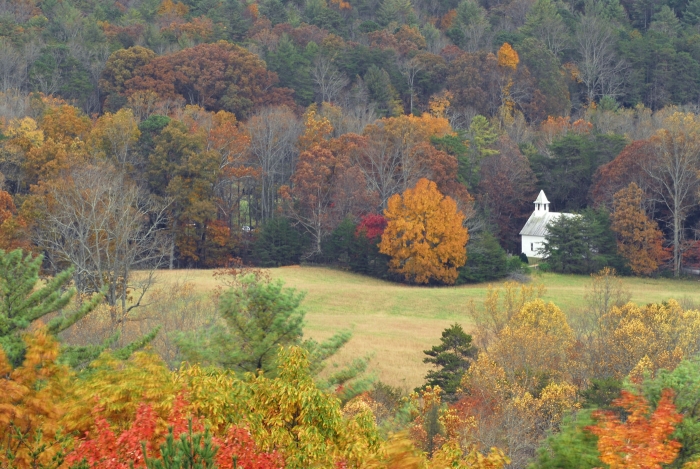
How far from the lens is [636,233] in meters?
55.8

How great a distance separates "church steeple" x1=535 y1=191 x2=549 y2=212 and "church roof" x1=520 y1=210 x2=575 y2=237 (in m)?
0.14

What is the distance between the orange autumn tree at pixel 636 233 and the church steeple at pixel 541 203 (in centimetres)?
526

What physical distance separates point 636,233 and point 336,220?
18800mm

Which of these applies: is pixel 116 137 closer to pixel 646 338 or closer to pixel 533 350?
pixel 533 350

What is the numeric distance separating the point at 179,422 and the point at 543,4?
98088mm

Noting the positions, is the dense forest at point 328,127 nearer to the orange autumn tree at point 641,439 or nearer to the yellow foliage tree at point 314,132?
the yellow foliage tree at point 314,132

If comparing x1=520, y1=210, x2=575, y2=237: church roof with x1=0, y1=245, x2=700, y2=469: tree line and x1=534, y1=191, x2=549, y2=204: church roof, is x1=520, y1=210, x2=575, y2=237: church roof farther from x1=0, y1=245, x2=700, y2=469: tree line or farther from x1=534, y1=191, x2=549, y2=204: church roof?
x1=0, y1=245, x2=700, y2=469: tree line


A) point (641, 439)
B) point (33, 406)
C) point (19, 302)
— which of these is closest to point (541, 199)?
point (19, 302)

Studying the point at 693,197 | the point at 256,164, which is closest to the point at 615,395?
the point at 693,197

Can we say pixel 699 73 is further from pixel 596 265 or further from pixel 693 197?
pixel 596 265

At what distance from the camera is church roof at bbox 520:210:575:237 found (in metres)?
59.1

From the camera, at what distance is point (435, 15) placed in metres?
114

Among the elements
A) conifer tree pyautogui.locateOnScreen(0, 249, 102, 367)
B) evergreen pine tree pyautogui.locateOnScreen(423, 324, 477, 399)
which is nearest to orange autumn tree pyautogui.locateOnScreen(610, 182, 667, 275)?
evergreen pine tree pyautogui.locateOnScreen(423, 324, 477, 399)

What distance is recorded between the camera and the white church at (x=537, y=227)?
59025 millimetres
